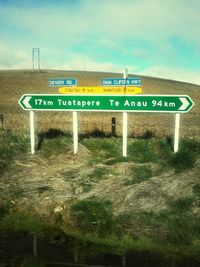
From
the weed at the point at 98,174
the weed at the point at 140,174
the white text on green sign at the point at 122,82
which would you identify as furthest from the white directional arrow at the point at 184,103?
the weed at the point at 98,174

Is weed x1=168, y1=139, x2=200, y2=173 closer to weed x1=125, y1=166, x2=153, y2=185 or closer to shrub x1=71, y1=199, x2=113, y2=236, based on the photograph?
weed x1=125, y1=166, x2=153, y2=185

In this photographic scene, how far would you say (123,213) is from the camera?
10.7 metres

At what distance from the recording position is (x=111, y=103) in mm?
15688

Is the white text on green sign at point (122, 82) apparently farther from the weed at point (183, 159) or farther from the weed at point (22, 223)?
the weed at point (22, 223)

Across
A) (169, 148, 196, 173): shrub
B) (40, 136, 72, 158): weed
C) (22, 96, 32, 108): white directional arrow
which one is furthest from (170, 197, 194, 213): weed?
(22, 96, 32, 108): white directional arrow

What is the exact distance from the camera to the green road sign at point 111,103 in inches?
594

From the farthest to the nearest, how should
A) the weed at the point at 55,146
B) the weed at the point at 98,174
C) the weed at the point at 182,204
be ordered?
1. the weed at the point at 55,146
2. the weed at the point at 98,174
3. the weed at the point at 182,204

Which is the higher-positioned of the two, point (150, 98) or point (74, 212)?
point (150, 98)

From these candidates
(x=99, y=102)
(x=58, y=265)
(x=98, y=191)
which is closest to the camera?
(x=58, y=265)

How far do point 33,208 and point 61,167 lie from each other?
3.10 meters

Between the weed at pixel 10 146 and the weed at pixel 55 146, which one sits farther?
the weed at pixel 55 146

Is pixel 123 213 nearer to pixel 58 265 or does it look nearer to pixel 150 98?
pixel 58 265

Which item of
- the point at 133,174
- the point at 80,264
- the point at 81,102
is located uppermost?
the point at 81,102

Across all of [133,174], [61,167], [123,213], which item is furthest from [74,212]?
[61,167]
